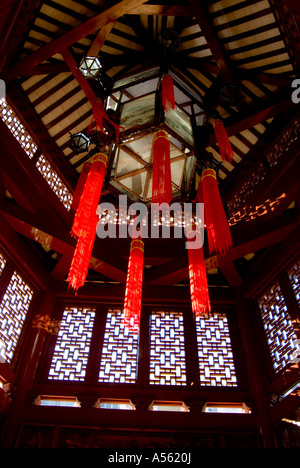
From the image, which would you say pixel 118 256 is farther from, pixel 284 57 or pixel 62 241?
pixel 284 57

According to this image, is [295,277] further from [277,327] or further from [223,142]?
[223,142]

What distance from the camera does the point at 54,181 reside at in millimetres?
4848

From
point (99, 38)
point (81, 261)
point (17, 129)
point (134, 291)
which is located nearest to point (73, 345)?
point (134, 291)

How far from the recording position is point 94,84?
165 inches

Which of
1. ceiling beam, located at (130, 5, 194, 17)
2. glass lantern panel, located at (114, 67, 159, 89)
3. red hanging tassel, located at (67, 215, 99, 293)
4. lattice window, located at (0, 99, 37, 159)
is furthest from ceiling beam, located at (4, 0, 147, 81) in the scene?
red hanging tassel, located at (67, 215, 99, 293)

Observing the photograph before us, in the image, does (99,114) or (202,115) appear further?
(202,115)

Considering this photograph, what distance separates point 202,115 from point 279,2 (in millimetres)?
1321

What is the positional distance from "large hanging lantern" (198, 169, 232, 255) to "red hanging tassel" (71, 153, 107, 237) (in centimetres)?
100

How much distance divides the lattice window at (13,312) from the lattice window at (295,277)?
3.12 metres

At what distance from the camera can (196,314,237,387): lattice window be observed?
4.32 m

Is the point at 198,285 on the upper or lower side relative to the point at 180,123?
lower

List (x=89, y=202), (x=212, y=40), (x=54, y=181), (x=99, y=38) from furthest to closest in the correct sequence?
(x=54, y=181) → (x=212, y=40) → (x=99, y=38) → (x=89, y=202)

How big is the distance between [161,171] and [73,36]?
186 cm
